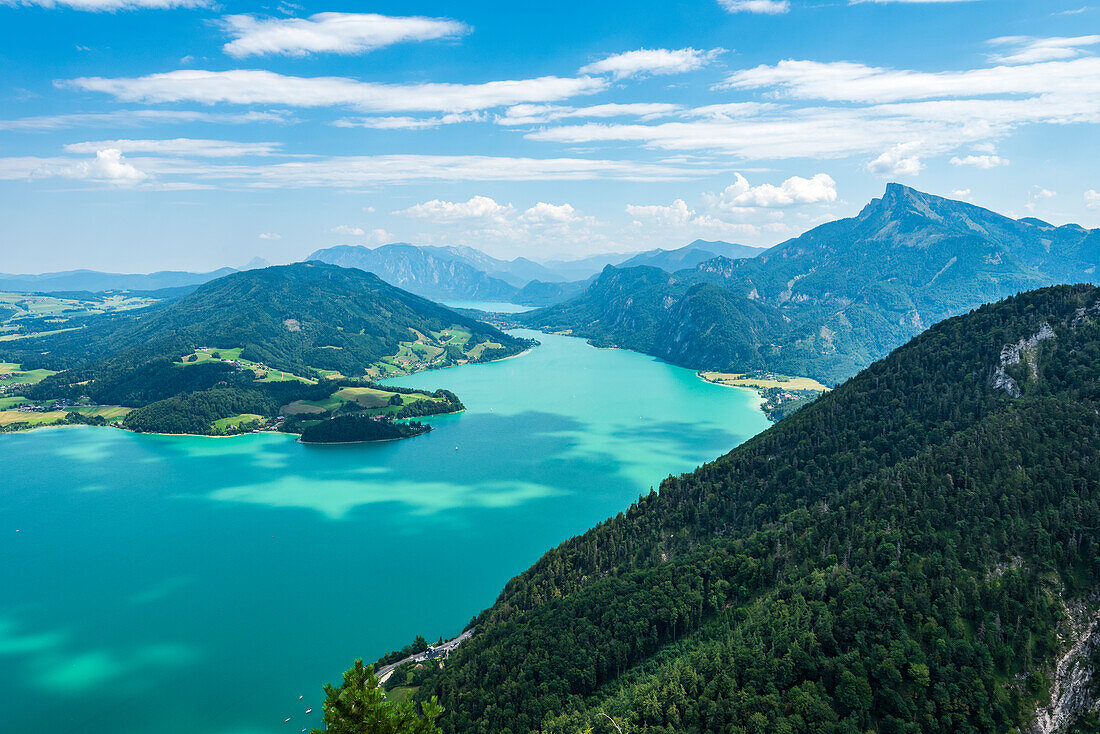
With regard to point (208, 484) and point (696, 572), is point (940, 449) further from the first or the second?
point (208, 484)

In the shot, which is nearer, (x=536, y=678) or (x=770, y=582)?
(x=536, y=678)

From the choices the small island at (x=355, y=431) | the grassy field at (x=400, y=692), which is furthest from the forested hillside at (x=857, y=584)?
the small island at (x=355, y=431)

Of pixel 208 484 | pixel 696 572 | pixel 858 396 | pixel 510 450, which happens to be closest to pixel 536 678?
pixel 696 572

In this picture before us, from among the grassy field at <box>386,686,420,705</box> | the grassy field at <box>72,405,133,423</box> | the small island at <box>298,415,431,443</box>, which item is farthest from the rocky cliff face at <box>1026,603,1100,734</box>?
the grassy field at <box>72,405,133,423</box>

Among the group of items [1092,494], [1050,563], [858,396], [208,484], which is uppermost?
[208,484]

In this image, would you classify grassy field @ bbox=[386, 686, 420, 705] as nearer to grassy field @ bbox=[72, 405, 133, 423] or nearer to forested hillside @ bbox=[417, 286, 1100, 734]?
forested hillside @ bbox=[417, 286, 1100, 734]
